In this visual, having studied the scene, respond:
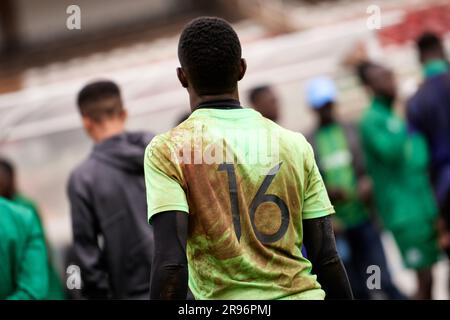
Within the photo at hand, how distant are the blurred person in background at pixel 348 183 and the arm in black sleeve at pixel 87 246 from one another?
3.23 meters

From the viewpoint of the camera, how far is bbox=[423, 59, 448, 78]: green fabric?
7793 millimetres

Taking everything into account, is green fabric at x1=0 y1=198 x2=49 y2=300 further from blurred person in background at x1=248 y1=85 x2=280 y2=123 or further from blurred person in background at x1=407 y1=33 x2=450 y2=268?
blurred person in background at x1=407 y1=33 x2=450 y2=268

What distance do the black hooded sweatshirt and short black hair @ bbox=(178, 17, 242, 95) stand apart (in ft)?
5.82

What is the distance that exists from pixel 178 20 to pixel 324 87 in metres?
7.94

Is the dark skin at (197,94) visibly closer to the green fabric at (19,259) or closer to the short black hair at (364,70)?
the green fabric at (19,259)

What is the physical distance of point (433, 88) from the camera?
25.3 feet

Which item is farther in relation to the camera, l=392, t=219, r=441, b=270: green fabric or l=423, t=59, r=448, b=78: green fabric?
l=392, t=219, r=441, b=270: green fabric

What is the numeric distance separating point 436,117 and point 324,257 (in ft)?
14.9

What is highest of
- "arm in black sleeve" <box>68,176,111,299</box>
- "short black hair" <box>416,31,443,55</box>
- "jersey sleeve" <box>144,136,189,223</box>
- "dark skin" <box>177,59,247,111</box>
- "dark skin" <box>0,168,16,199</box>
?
"short black hair" <box>416,31,443,55</box>

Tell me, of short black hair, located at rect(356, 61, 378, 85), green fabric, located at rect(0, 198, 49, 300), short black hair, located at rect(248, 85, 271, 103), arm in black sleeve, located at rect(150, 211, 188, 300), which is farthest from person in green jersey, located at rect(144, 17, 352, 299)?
short black hair, located at rect(356, 61, 378, 85)

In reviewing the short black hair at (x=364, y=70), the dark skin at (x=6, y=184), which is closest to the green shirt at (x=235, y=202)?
the dark skin at (x=6, y=184)

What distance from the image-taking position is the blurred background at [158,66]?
10148 millimetres
